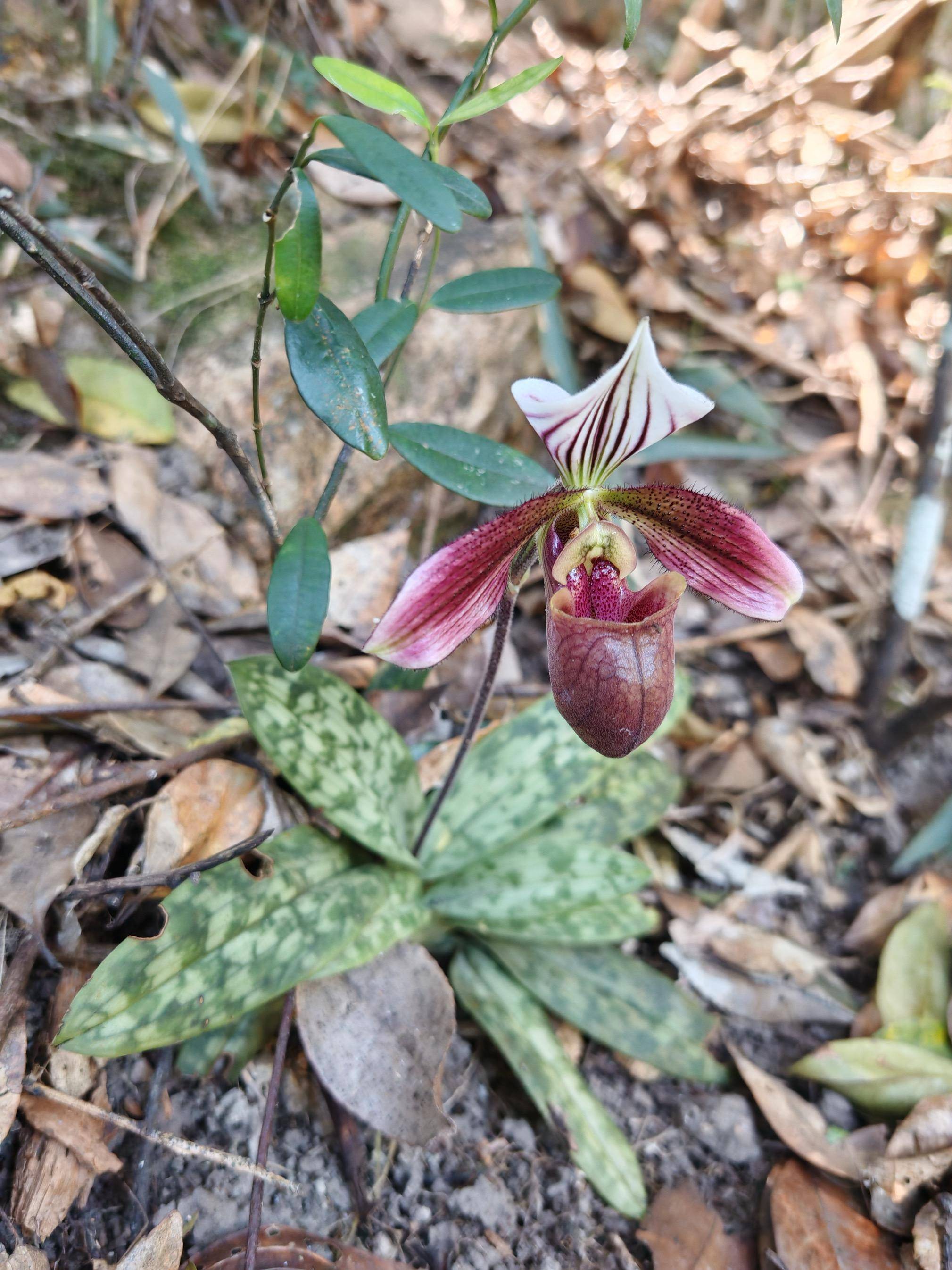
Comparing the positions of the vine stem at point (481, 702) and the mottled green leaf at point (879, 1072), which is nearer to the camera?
the vine stem at point (481, 702)

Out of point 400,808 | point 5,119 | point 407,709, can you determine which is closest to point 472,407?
point 407,709

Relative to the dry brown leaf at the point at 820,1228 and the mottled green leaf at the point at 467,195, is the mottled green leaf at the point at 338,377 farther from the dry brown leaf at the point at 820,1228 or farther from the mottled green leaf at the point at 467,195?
the dry brown leaf at the point at 820,1228

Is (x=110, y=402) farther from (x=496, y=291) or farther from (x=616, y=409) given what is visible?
(x=616, y=409)

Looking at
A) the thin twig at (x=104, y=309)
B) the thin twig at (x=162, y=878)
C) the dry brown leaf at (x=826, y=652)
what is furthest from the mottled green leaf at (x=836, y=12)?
the dry brown leaf at (x=826, y=652)

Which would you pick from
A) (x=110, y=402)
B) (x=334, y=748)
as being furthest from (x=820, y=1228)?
(x=110, y=402)

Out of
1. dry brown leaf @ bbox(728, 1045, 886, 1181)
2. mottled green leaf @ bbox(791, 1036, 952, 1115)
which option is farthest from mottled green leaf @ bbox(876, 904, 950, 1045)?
dry brown leaf @ bbox(728, 1045, 886, 1181)

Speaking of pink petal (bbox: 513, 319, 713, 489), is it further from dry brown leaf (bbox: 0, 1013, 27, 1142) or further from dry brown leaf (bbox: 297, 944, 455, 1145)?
dry brown leaf (bbox: 0, 1013, 27, 1142)
